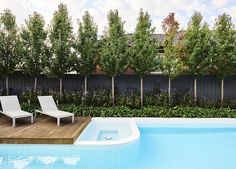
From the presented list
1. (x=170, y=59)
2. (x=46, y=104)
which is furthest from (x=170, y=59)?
(x=46, y=104)

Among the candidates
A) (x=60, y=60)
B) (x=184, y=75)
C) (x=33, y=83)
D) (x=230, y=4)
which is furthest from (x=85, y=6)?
(x=230, y=4)

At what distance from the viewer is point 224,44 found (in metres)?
15.6

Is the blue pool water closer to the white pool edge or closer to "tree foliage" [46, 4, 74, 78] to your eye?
the white pool edge

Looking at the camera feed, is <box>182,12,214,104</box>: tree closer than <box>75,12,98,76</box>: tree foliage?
Yes

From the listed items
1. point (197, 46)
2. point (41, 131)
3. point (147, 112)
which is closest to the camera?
point (41, 131)

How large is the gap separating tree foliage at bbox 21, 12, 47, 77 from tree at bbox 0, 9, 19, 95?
477mm

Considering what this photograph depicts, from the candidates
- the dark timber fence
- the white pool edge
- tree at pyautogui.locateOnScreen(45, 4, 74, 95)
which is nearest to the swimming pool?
the white pool edge

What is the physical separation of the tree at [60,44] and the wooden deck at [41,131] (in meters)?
3.49

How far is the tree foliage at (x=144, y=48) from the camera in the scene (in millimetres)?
15812

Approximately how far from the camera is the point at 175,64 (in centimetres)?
1584

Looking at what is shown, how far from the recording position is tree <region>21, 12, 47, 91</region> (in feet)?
51.9

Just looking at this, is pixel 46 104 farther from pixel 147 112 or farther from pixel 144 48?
pixel 144 48

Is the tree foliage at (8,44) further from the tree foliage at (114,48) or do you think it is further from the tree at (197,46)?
the tree at (197,46)

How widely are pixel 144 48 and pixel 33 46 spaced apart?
5.98m
